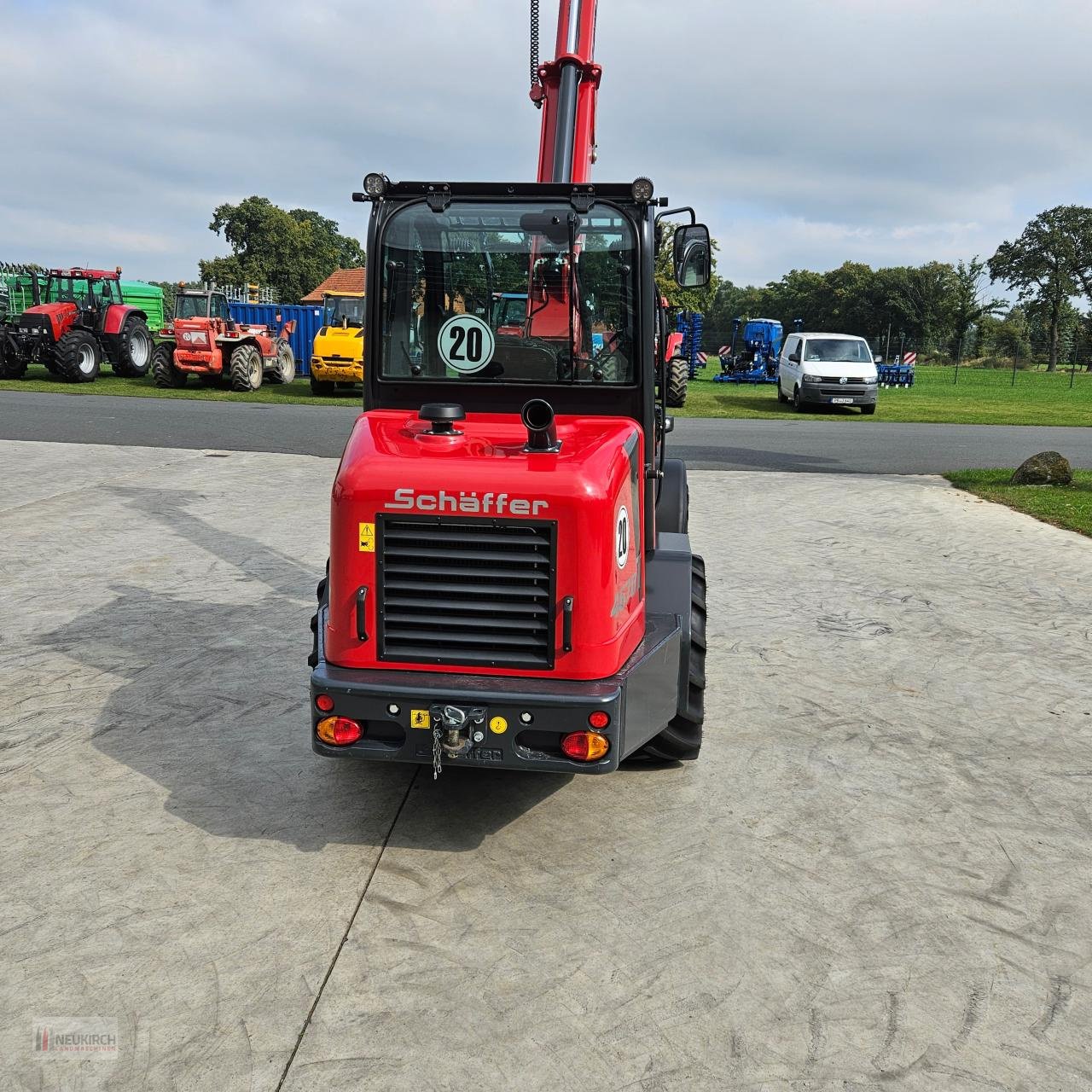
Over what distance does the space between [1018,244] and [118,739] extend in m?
74.9

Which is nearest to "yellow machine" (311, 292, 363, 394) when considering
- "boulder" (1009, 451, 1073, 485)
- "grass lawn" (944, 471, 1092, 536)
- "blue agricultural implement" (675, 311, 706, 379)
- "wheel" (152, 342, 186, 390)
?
"wheel" (152, 342, 186, 390)

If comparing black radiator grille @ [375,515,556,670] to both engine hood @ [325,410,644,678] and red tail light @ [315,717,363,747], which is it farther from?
red tail light @ [315,717,363,747]

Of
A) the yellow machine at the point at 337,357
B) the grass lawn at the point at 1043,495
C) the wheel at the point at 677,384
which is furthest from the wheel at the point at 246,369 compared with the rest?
the grass lawn at the point at 1043,495

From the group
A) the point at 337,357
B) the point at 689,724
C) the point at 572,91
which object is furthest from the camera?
the point at 337,357

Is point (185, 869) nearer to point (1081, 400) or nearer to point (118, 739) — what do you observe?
point (118, 739)

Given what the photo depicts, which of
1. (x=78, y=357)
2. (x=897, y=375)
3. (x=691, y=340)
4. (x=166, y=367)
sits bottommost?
(x=166, y=367)

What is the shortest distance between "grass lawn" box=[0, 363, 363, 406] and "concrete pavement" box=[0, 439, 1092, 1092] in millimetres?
17057

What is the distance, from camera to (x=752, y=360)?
37469 millimetres

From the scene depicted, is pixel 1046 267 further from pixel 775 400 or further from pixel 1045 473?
pixel 1045 473

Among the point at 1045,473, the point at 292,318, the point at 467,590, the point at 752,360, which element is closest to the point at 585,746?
the point at 467,590

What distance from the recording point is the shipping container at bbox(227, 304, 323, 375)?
31.8 metres

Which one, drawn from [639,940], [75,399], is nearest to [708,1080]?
[639,940]

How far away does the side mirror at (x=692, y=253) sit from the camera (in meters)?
4.87

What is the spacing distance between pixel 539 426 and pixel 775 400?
2734 cm
